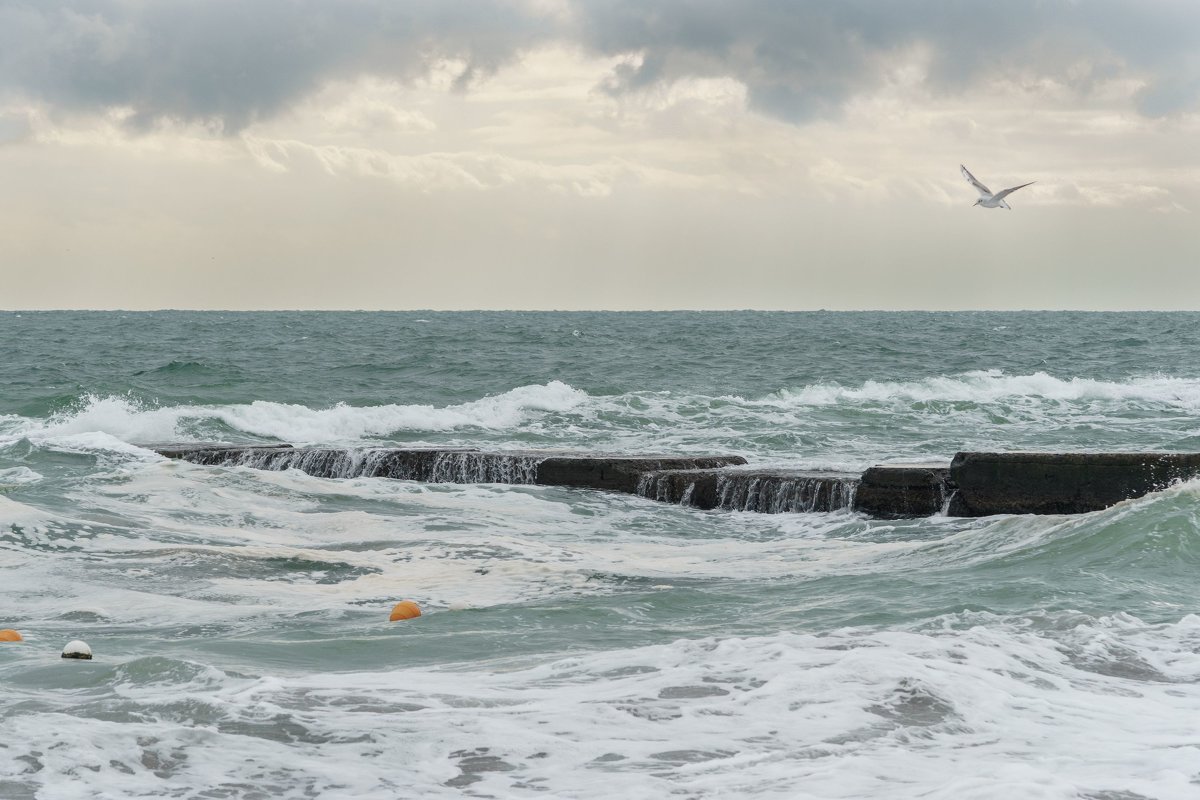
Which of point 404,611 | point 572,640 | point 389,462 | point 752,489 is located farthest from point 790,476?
point 572,640

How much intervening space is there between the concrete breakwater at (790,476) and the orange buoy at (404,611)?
19.3 feet

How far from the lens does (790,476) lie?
41.9ft

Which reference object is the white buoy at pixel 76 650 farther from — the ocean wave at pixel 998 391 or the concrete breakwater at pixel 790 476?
the ocean wave at pixel 998 391

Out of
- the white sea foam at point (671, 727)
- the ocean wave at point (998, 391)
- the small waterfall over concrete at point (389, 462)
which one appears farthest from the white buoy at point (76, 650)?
the ocean wave at point (998, 391)

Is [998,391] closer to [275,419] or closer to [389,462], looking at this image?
[275,419]

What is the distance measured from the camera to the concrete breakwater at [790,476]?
11227mm

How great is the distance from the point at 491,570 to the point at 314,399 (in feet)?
51.9

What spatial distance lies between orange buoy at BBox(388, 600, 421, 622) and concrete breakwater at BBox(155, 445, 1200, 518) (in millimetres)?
5897

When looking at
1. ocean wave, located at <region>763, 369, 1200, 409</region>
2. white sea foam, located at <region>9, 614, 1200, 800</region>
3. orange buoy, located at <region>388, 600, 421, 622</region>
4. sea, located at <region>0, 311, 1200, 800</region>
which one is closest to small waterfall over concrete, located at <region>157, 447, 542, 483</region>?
sea, located at <region>0, 311, 1200, 800</region>

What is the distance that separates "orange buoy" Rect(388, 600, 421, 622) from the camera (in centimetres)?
720

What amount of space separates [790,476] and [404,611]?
20.6 ft

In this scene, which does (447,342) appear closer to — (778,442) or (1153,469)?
(778,442)

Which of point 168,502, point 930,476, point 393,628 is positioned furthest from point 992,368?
point 393,628

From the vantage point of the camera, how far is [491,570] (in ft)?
29.4
